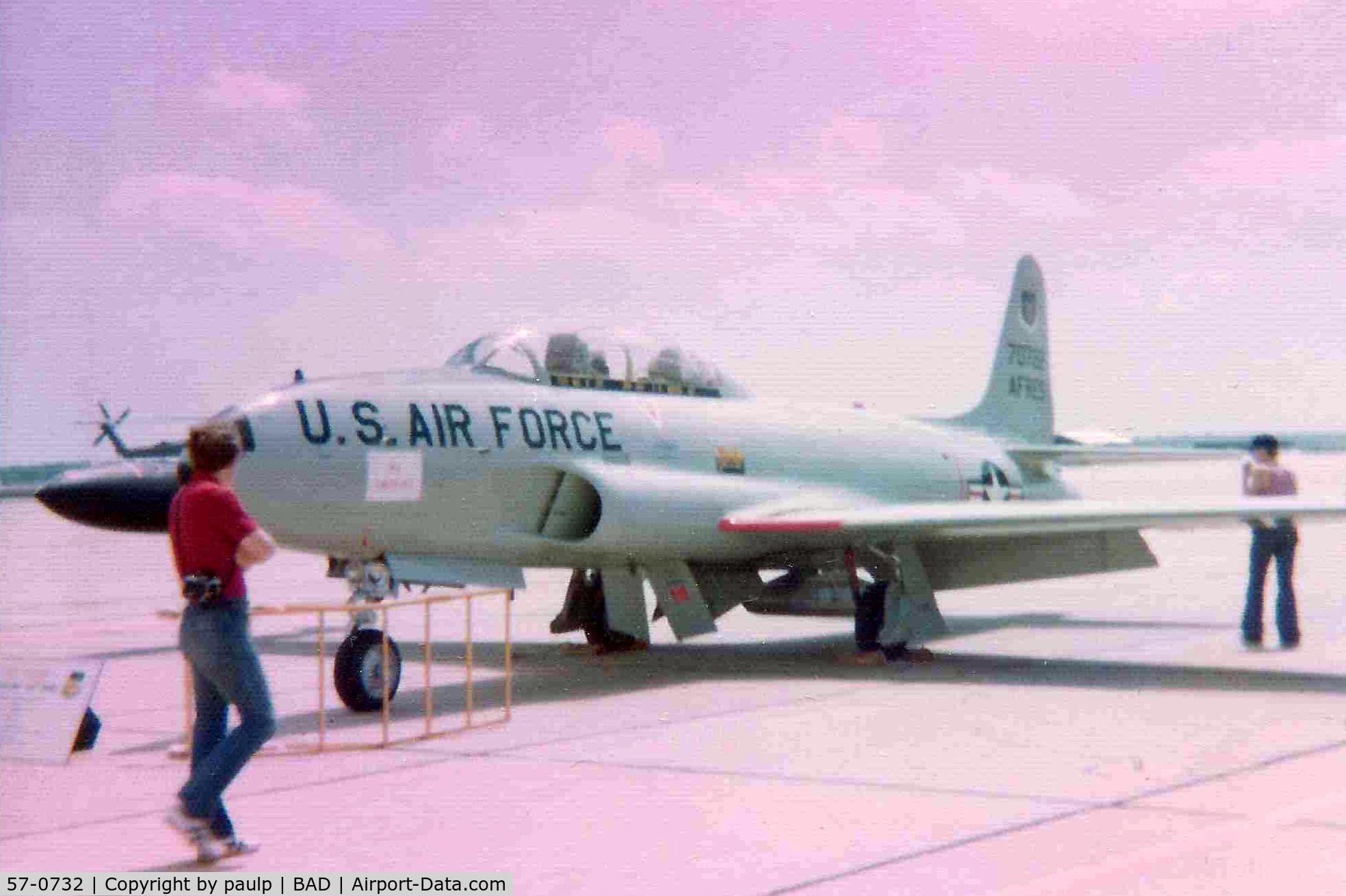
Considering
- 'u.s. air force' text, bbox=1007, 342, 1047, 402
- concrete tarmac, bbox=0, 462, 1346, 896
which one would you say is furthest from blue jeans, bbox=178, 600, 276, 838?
'u.s. air force' text, bbox=1007, 342, 1047, 402

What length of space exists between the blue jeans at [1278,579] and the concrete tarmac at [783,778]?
0.31m

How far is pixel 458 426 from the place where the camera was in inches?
→ 393

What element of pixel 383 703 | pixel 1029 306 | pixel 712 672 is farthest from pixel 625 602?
pixel 1029 306

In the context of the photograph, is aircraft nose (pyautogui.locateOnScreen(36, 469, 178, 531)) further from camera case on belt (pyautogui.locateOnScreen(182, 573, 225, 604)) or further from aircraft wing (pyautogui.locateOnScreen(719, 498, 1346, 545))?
camera case on belt (pyautogui.locateOnScreen(182, 573, 225, 604))

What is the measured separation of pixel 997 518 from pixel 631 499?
8.70 feet

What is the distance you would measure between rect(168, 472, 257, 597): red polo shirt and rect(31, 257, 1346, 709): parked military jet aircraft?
11.7 feet

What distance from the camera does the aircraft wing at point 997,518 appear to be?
34.0ft

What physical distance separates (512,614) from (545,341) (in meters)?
6.59

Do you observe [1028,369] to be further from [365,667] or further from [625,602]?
[365,667]

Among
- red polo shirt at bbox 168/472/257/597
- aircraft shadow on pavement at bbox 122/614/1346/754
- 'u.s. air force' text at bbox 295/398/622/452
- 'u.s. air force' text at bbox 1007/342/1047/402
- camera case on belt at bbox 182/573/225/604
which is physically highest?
'u.s. air force' text at bbox 1007/342/1047/402

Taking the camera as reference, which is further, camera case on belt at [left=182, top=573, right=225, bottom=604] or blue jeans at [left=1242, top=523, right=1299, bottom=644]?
blue jeans at [left=1242, top=523, right=1299, bottom=644]

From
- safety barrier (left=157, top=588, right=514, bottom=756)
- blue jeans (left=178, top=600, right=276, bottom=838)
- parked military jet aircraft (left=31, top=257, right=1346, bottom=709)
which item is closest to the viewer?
blue jeans (left=178, top=600, right=276, bottom=838)

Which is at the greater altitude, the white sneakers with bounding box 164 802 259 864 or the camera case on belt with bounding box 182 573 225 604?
the camera case on belt with bounding box 182 573 225 604

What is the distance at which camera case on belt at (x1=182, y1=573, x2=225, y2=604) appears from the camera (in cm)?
522
